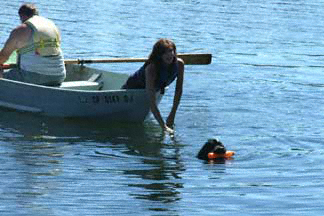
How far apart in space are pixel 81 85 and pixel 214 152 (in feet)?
10.4

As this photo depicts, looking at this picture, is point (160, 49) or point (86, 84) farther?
point (86, 84)

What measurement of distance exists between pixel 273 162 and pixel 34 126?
3349mm

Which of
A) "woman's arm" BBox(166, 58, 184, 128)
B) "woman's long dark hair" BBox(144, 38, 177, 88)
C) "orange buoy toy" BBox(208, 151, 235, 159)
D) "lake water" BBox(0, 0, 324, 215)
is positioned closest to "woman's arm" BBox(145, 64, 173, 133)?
"woman's long dark hair" BBox(144, 38, 177, 88)

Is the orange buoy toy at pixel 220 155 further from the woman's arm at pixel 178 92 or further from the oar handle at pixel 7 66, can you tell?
the oar handle at pixel 7 66

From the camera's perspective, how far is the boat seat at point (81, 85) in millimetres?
14574

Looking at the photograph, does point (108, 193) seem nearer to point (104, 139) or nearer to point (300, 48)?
point (104, 139)

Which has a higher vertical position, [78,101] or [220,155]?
[78,101]

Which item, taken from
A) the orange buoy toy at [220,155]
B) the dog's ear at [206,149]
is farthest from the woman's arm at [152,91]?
the orange buoy toy at [220,155]

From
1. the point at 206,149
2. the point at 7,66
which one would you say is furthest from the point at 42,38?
the point at 206,149

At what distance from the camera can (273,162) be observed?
12172 millimetres

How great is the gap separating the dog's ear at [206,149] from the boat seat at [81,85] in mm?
2926

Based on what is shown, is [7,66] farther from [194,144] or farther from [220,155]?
[220,155]

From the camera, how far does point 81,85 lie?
48.2 ft

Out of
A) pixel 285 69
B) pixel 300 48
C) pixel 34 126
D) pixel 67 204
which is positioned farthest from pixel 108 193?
pixel 300 48
